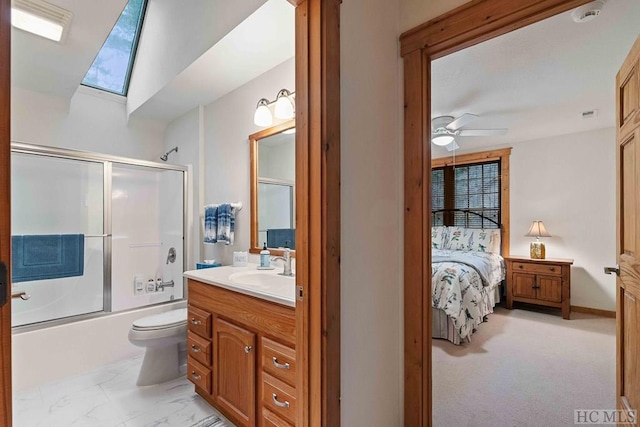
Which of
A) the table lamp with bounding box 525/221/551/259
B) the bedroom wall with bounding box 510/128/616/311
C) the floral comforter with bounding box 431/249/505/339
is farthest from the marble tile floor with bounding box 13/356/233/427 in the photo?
the bedroom wall with bounding box 510/128/616/311

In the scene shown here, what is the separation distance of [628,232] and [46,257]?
12.0ft

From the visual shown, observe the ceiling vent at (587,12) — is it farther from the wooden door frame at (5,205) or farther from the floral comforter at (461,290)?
the wooden door frame at (5,205)

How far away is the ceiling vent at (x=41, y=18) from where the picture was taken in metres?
1.72

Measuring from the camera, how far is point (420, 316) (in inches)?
57.5

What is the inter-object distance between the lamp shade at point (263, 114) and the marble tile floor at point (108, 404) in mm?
1950

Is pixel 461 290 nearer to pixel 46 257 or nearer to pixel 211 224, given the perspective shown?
pixel 211 224

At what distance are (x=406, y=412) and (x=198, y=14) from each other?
9.34 feet

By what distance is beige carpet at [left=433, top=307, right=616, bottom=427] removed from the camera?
1.91m

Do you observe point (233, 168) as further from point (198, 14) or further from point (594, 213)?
point (594, 213)

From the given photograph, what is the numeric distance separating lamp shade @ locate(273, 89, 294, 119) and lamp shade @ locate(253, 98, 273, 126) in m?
0.15

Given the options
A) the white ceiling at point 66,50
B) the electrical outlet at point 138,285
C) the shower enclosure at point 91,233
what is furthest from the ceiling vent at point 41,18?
the electrical outlet at point 138,285

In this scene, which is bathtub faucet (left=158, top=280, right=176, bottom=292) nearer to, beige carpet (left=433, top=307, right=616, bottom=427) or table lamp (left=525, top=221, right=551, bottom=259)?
beige carpet (left=433, top=307, right=616, bottom=427)

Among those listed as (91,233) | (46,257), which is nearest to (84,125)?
(91,233)

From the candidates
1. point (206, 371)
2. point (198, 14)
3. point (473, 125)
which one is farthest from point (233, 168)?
point (473, 125)
